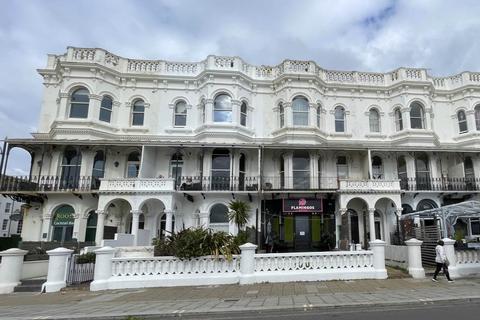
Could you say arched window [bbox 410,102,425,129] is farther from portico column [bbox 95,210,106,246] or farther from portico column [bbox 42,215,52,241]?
portico column [bbox 42,215,52,241]

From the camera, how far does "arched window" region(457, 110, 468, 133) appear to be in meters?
23.5

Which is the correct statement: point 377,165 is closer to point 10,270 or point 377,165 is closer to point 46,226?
point 10,270

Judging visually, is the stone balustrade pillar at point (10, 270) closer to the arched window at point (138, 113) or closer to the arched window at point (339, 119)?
the arched window at point (138, 113)

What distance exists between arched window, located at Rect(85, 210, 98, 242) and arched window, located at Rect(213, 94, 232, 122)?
394 inches

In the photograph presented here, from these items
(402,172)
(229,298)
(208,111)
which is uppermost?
(208,111)

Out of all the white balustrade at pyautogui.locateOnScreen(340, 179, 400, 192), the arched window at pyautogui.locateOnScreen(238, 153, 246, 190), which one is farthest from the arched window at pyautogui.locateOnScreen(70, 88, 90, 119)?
the white balustrade at pyautogui.locateOnScreen(340, 179, 400, 192)

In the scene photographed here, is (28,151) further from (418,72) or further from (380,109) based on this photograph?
(418,72)

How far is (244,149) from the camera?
848 inches

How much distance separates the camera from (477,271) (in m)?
12.1

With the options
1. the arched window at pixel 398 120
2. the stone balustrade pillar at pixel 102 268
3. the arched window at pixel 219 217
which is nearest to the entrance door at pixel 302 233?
the arched window at pixel 219 217

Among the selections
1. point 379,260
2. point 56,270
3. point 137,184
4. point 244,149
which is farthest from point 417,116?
point 56,270

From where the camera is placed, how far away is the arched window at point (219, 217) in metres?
20.1

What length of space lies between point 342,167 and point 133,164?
48.1ft

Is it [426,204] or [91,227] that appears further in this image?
[426,204]
